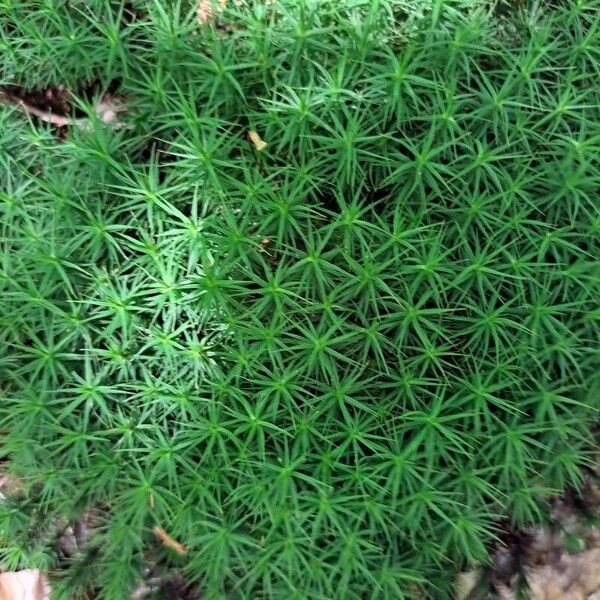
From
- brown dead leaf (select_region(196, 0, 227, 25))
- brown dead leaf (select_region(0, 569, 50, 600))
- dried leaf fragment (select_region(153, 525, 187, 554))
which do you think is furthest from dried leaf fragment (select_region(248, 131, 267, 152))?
brown dead leaf (select_region(0, 569, 50, 600))

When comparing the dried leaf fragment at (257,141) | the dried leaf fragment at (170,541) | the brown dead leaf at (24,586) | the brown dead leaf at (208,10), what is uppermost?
the brown dead leaf at (208,10)

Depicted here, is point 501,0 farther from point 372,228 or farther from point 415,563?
point 415,563

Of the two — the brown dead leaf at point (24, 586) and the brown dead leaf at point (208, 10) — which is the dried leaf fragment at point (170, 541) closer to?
the brown dead leaf at point (24, 586)

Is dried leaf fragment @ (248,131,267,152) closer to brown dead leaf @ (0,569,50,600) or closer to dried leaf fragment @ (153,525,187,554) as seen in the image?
dried leaf fragment @ (153,525,187,554)

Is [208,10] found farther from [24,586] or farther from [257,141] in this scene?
[24,586]

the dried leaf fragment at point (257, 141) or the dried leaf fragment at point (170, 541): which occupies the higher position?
the dried leaf fragment at point (257, 141)

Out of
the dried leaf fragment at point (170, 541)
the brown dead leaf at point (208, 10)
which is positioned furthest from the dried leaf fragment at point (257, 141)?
the dried leaf fragment at point (170, 541)
